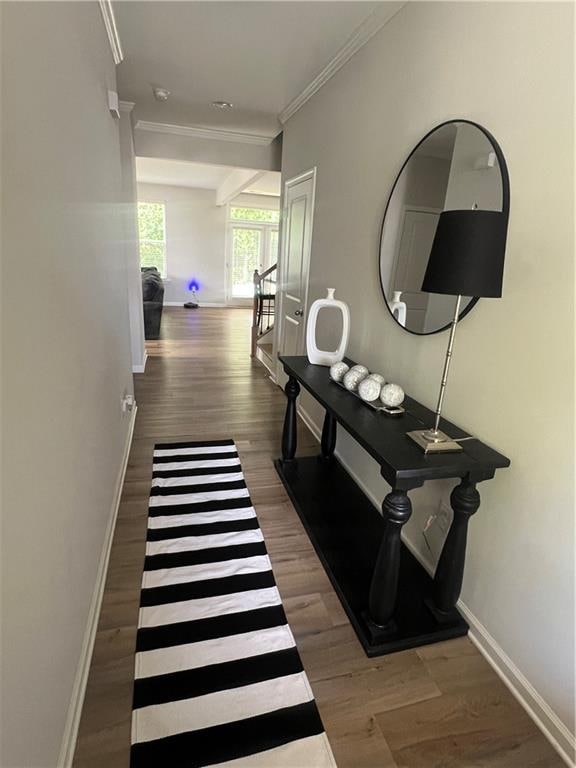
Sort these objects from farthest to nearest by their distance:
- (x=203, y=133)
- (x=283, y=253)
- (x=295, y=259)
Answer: (x=203, y=133) < (x=283, y=253) < (x=295, y=259)

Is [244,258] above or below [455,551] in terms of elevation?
above

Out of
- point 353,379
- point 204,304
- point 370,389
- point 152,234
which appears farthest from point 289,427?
point 152,234

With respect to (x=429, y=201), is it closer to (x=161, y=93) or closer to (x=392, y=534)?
(x=392, y=534)

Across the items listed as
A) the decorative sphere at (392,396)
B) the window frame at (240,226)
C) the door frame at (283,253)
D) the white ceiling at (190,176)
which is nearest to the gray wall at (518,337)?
the decorative sphere at (392,396)

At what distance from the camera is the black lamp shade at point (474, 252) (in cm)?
120

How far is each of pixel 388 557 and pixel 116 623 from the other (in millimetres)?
1091

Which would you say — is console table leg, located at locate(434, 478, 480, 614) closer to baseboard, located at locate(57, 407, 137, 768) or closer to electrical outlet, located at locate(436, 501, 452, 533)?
electrical outlet, located at locate(436, 501, 452, 533)

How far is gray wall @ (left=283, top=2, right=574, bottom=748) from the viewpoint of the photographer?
1223 mm

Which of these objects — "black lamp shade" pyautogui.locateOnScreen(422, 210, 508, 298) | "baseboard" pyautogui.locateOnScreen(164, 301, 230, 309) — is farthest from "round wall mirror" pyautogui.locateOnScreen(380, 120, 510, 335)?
"baseboard" pyautogui.locateOnScreen(164, 301, 230, 309)

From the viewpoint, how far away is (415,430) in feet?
5.30

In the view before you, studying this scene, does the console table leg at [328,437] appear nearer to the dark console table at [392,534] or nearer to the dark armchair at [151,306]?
the dark console table at [392,534]

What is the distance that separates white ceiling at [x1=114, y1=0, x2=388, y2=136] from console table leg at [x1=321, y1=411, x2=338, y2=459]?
228cm

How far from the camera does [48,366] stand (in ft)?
3.49

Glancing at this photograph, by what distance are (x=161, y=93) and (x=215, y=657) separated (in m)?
3.89
